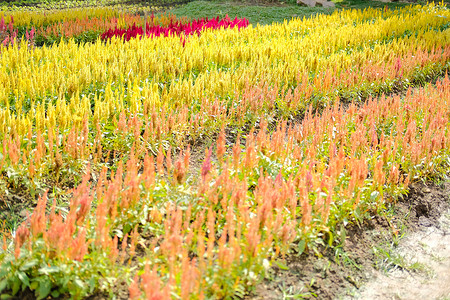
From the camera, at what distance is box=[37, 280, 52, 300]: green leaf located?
7.43 ft

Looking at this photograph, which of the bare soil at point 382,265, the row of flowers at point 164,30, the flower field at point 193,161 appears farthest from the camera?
the row of flowers at point 164,30

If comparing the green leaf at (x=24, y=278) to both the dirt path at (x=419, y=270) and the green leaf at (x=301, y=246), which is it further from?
the dirt path at (x=419, y=270)

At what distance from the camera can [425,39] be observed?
31.2ft

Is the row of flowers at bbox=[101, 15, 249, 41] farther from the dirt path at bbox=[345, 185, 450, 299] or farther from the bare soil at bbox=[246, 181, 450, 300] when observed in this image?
the dirt path at bbox=[345, 185, 450, 299]

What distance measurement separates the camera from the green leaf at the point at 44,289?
2266 millimetres

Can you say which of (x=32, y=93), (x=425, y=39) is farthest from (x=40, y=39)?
(x=425, y=39)

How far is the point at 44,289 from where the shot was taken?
2285mm

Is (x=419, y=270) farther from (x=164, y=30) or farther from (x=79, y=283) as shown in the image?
(x=164, y=30)

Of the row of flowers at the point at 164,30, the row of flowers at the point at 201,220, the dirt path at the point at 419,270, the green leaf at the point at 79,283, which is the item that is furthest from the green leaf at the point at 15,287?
the row of flowers at the point at 164,30

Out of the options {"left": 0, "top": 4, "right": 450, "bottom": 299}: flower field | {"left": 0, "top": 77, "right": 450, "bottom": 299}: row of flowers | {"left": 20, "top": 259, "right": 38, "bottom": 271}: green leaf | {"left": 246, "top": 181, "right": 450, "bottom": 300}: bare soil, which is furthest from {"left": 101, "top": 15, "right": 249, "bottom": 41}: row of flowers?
{"left": 20, "top": 259, "right": 38, "bottom": 271}: green leaf

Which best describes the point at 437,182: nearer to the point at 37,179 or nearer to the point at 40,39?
the point at 37,179

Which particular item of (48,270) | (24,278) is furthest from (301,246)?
(24,278)

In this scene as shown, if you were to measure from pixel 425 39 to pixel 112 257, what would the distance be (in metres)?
9.21

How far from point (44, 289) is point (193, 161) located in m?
2.20
